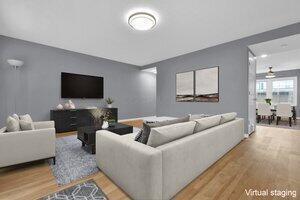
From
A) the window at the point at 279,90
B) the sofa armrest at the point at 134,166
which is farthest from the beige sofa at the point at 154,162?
the window at the point at 279,90

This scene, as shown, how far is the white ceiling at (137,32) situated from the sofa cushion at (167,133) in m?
2.14

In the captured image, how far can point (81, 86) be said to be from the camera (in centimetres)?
524

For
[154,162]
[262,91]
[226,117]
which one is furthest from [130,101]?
[262,91]

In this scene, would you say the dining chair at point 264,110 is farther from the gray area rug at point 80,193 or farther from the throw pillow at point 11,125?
the throw pillow at point 11,125

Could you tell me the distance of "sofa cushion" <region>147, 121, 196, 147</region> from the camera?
1.50m

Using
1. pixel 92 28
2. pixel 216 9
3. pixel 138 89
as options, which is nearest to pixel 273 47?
pixel 216 9

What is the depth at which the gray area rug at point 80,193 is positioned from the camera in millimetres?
1509

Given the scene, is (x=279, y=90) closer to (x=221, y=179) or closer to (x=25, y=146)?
(x=221, y=179)

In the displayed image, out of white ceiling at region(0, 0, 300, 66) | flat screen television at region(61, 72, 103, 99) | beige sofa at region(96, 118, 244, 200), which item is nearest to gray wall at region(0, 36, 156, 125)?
flat screen television at region(61, 72, 103, 99)

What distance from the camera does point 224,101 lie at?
4.41m

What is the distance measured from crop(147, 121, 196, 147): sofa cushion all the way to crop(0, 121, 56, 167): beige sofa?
165cm

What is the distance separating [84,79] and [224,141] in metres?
4.73

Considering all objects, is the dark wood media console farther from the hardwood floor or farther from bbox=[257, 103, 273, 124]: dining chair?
bbox=[257, 103, 273, 124]: dining chair

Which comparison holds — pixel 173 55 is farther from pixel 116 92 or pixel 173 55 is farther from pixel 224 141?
pixel 224 141
